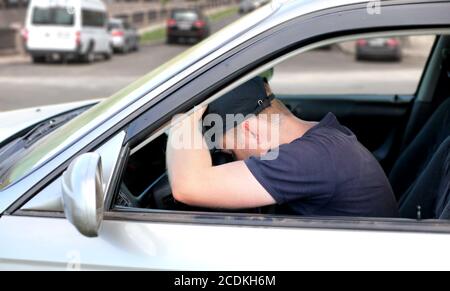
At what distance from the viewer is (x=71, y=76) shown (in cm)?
1623

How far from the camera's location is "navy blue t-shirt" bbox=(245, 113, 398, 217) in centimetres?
171

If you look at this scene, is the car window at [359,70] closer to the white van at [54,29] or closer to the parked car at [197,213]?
the white van at [54,29]

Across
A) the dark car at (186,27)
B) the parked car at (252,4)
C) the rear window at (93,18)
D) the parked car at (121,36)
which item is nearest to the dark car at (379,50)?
the parked car at (252,4)

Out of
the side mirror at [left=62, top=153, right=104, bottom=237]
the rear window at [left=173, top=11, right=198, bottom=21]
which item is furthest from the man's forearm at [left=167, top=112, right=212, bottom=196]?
the rear window at [left=173, top=11, right=198, bottom=21]

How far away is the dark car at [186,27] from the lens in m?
28.5

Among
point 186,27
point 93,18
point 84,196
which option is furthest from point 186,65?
point 186,27

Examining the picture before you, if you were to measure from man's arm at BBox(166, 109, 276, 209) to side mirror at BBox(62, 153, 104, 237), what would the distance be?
1.05 feet

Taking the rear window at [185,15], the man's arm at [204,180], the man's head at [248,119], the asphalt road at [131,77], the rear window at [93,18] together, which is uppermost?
the rear window at [185,15]

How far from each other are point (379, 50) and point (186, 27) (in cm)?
1177

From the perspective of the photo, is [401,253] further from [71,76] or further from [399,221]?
[71,76]

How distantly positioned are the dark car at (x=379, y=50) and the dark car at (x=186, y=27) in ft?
33.4

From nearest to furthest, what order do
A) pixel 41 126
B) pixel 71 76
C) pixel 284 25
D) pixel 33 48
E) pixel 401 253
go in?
pixel 401 253, pixel 284 25, pixel 41 126, pixel 71 76, pixel 33 48
